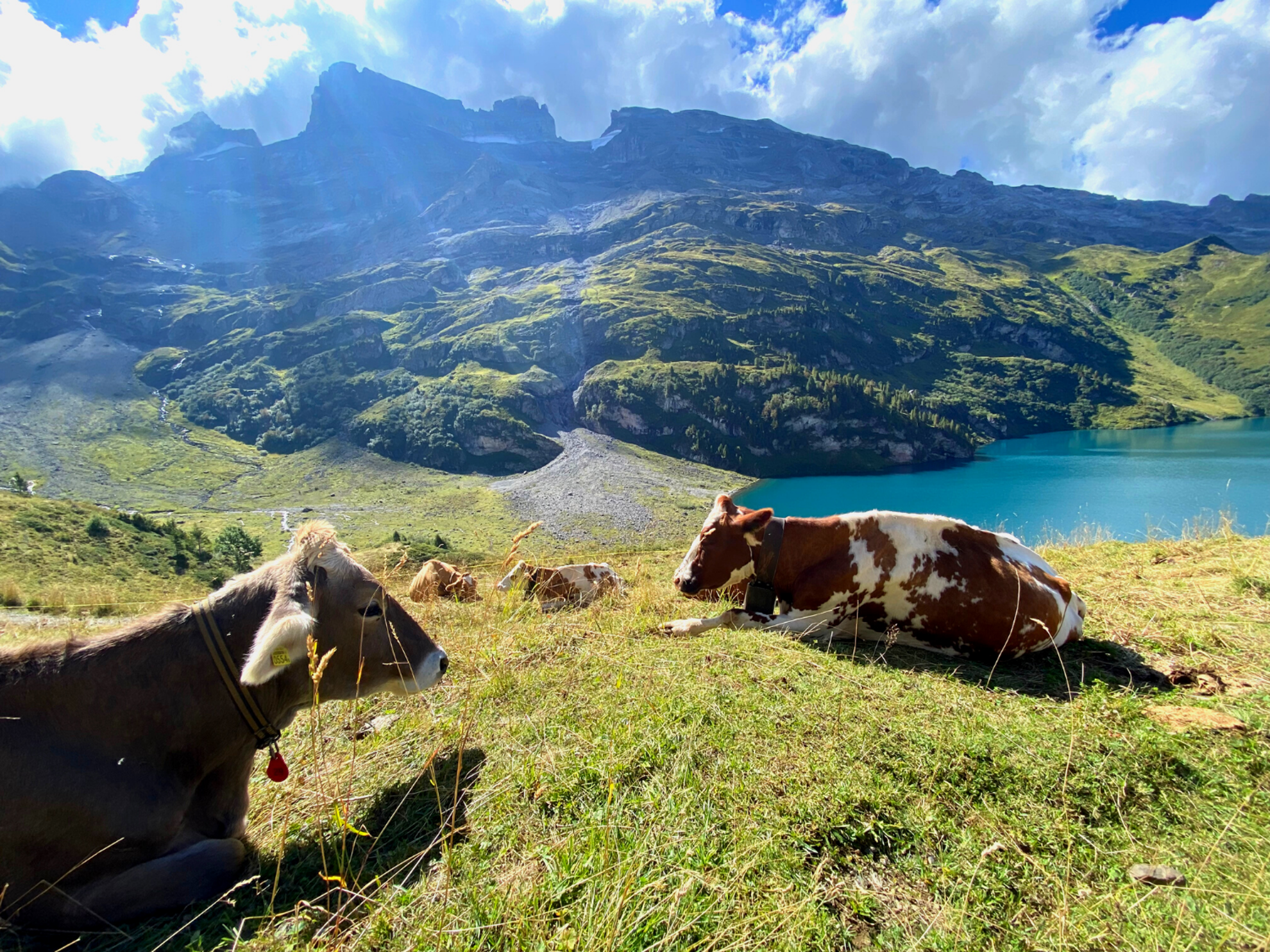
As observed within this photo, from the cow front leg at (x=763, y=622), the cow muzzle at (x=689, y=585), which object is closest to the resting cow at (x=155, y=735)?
the cow front leg at (x=763, y=622)

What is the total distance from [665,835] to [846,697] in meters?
2.02

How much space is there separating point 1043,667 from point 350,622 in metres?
5.98

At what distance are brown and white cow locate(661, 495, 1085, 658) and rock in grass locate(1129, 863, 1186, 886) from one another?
271 cm

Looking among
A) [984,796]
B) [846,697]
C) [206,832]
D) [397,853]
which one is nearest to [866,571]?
[846,697]

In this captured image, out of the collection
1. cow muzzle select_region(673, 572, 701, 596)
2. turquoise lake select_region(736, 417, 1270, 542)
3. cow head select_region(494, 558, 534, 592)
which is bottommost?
turquoise lake select_region(736, 417, 1270, 542)

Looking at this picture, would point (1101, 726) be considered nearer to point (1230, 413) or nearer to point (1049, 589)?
point (1049, 589)

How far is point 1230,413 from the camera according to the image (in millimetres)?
183250

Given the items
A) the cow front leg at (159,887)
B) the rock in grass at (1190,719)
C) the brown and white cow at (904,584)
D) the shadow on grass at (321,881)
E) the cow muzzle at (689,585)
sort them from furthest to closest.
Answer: the cow muzzle at (689,585)
the brown and white cow at (904,584)
the rock in grass at (1190,719)
the cow front leg at (159,887)
the shadow on grass at (321,881)

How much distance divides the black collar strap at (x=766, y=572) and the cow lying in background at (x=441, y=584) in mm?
5095

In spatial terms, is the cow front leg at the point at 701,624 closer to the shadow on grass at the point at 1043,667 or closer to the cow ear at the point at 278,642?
the shadow on grass at the point at 1043,667

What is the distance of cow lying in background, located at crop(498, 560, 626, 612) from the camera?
32.0 feet

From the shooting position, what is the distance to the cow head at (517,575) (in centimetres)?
941

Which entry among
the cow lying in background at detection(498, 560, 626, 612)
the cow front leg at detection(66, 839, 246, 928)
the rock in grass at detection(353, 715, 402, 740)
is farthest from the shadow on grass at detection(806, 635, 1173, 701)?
the cow lying in background at detection(498, 560, 626, 612)

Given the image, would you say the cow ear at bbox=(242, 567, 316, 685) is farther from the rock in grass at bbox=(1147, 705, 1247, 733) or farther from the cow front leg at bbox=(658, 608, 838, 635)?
the rock in grass at bbox=(1147, 705, 1247, 733)
